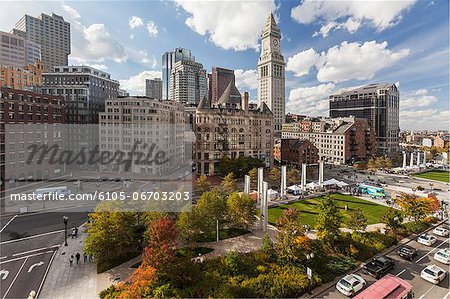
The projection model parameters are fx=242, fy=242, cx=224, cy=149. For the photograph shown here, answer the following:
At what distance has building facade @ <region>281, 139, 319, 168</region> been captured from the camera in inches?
3378

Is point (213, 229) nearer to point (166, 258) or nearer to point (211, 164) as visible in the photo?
point (166, 258)

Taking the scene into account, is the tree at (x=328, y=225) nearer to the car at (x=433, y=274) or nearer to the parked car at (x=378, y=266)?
the parked car at (x=378, y=266)

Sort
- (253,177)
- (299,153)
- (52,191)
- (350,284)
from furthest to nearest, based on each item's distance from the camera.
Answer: (299,153) → (253,177) → (52,191) → (350,284)

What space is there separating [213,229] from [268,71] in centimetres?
13444

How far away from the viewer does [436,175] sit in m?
78.1

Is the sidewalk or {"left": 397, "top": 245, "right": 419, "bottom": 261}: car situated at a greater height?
{"left": 397, "top": 245, "right": 419, "bottom": 261}: car

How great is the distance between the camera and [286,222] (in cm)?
2658

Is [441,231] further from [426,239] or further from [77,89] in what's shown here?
[77,89]

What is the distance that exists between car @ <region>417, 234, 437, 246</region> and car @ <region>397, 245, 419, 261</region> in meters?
3.29

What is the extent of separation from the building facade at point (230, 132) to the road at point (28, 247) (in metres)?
37.1

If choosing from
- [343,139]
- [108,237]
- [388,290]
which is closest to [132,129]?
[108,237]

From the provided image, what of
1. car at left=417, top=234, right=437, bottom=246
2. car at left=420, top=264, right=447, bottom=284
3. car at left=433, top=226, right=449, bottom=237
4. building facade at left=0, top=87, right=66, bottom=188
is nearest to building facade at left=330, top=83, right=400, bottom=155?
car at left=433, top=226, right=449, bottom=237

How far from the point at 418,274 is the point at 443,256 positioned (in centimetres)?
503

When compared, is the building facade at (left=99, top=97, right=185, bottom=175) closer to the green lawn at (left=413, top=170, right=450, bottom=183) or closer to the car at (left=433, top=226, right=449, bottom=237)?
the car at (left=433, top=226, right=449, bottom=237)
